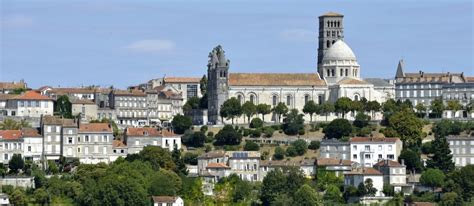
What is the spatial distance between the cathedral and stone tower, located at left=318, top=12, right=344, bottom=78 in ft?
5.09

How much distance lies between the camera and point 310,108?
371 ft

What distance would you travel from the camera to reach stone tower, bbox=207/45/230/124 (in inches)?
4491

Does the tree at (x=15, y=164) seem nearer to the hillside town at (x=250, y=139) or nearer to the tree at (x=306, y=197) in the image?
the hillside town at (x=250, y=139)

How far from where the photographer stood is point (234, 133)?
104m

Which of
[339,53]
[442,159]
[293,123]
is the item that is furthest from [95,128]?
[339,53]

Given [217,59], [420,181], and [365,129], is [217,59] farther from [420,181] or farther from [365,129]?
[420,181]

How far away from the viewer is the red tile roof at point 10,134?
3772 inches

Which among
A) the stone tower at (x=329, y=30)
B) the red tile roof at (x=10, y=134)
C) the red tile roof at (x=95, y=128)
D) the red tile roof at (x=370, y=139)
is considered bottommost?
the red tile roof at (x=370, y=139)

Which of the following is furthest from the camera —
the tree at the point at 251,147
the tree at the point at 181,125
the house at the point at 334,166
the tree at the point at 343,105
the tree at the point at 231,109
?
the tree at the point at 343,105

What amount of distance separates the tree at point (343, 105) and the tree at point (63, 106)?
58.1 feet

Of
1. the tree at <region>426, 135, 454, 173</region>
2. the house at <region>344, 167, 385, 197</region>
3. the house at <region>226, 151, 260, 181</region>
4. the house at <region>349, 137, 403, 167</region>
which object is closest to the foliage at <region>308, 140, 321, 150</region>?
the house at <region>349, 137, 403, 167</region>

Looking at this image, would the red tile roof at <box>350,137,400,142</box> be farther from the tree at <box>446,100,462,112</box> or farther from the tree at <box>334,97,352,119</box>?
the tree at <box>446,100,462,112</box>

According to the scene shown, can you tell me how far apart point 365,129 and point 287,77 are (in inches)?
563

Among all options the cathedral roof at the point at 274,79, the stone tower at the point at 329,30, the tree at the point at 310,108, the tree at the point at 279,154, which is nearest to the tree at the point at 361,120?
the tree at the point at 310,108
